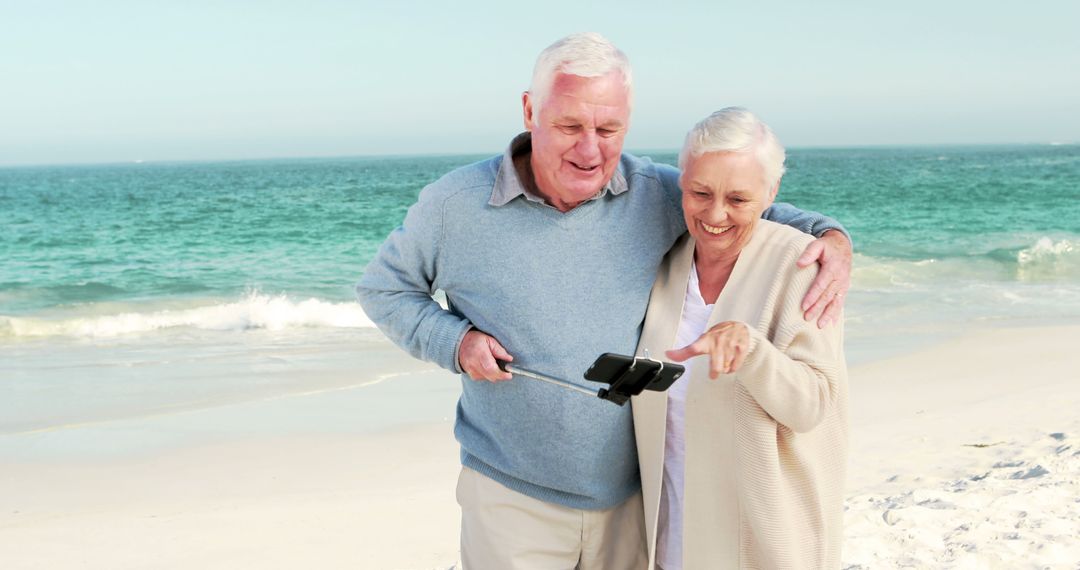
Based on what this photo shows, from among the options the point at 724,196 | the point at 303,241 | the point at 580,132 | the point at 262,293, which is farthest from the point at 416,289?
the point at 303,241

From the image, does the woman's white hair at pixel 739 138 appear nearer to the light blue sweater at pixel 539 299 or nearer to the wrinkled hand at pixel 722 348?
the light blue sweater at pixel 539 299

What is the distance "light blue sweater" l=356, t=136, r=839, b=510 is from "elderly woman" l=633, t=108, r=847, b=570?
106mm

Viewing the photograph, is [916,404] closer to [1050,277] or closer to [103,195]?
[1050,277]

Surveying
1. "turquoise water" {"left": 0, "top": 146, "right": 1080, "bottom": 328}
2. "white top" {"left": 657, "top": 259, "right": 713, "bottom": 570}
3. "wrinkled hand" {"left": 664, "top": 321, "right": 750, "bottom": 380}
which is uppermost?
"wrinkled hand" {"left": 664, "top": 321, "right": 750, "bottom": 380}

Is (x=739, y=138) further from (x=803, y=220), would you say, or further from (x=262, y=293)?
(x=262, y=293)

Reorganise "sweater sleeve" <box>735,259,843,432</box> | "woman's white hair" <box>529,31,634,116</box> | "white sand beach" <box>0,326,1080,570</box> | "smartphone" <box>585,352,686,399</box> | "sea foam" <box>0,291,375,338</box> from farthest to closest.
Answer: "sea foam" <box>0,291,375,338</box> → "white sand beach" <box>0,326,1080,570</box> → "woman's white hair" <box>529,31,634,116</box> → "sweater sleeve" <box>735,259,843,432</box> → "smartphone" <box>585,352,686,399</box>

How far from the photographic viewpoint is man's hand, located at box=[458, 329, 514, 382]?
2.47 m

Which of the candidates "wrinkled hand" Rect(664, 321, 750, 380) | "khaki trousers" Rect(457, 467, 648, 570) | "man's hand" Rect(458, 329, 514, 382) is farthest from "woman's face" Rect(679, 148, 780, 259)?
"khaki trousers" Rect(457, 467, 648, 570)

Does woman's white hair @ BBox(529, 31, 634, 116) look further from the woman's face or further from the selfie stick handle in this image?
the selfie stick handle

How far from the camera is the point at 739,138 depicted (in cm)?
238

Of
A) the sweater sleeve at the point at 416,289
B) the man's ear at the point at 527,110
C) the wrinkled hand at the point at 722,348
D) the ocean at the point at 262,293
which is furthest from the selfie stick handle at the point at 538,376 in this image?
the ocean at the point at 262,293

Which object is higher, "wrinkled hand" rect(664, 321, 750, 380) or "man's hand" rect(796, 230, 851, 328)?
"man's hand" rect(796, 230, 851, 328)

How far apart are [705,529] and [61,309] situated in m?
13.5

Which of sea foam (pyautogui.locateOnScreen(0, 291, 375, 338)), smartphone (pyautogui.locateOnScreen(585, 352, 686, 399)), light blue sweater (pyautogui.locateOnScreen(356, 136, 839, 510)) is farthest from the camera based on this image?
sea foam (pyautogui.locateOnScreen(0, 291, 375, 338))
